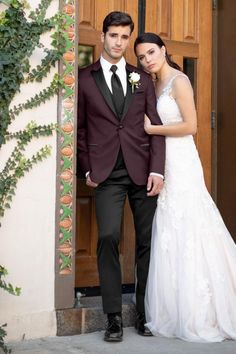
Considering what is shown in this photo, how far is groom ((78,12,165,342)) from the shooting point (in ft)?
13.2

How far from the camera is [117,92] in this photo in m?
4.16

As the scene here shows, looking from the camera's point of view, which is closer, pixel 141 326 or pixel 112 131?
pixel 112 131

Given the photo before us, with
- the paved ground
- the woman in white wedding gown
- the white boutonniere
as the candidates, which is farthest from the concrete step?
the white boutonniere

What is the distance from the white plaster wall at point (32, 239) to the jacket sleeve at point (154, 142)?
63cm

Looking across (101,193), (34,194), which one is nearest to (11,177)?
(34,194)

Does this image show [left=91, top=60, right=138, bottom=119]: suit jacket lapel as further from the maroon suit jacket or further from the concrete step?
the concrete step

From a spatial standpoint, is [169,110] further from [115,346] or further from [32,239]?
[115,346]

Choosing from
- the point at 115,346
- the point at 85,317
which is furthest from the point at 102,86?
the point at 115,346

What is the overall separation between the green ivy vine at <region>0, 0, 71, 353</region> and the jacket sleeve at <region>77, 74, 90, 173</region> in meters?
0.22

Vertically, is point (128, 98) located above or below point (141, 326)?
above

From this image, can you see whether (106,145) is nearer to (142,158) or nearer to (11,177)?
(142,158)

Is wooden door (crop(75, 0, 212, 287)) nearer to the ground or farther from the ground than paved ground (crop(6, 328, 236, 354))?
farther from the ground

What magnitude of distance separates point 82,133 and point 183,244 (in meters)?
0.98

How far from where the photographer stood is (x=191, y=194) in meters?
4.35
